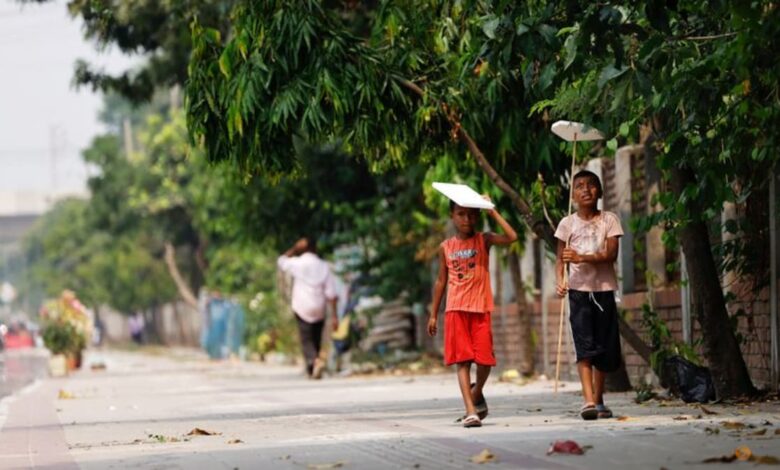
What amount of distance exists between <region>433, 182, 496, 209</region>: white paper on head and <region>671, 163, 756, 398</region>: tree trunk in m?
2.19

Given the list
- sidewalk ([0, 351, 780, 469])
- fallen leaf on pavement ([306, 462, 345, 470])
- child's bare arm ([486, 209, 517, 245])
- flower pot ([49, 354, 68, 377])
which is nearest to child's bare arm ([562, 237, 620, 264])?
child's bare arm ([486, 209, 517, 245])

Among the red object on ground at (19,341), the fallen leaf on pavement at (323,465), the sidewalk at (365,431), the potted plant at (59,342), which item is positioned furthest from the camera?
the red object on ground at (19,341)

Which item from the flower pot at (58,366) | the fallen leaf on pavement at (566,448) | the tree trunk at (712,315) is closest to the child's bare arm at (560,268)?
the tree trunk at (712,315)

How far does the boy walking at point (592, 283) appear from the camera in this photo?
13531 millimetres

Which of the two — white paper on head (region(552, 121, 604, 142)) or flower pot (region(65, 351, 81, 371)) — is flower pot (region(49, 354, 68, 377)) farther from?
white paper on head (region(552, 121, 604, 142))

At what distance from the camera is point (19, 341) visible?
8606 cm

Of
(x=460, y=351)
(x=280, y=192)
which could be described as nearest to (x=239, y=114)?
(x=460, y=351)

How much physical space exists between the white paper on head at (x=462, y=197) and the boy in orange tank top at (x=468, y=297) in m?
0.17

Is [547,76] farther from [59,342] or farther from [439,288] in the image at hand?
[59,342]

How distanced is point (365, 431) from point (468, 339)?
1017mm

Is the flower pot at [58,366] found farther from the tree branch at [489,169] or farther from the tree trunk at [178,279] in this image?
the tree trunk at [178,279]

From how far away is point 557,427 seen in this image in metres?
12.9

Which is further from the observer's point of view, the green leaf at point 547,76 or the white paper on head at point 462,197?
the white paper on head at point 462,197

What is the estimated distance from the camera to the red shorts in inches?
543
